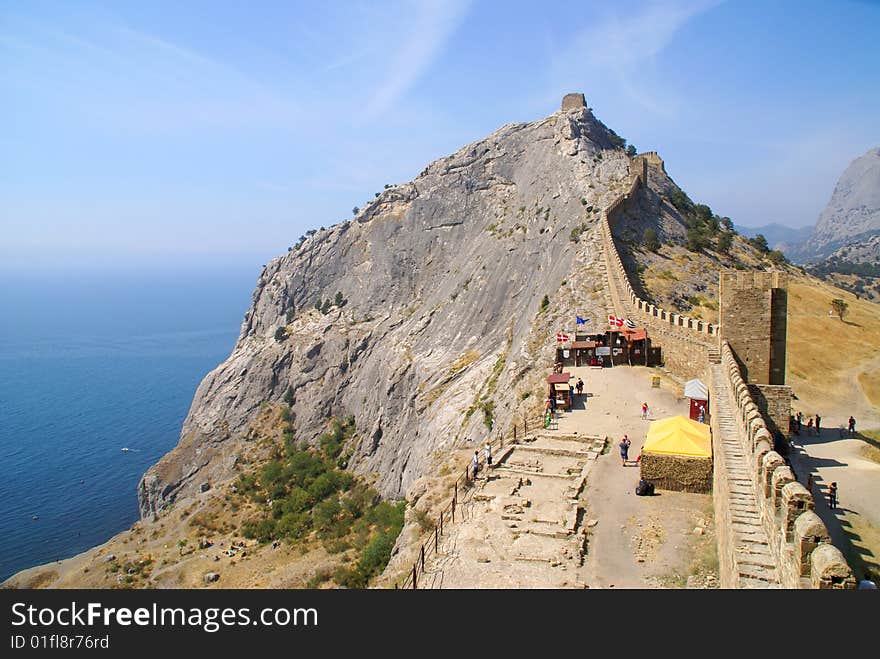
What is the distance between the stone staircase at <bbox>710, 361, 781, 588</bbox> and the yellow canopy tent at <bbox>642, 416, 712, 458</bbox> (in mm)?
628

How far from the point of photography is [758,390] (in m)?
23.0

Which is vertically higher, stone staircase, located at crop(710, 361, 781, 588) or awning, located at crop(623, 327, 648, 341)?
awning, located at crop(623, 327, 648, 341)

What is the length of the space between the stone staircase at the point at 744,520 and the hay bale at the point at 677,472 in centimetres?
98

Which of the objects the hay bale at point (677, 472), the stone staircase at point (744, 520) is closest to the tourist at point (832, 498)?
the stone staircase at point (744, 520)

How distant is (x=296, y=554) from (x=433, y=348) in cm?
2388

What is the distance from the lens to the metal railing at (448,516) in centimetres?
1418

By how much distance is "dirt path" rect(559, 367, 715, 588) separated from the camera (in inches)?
506

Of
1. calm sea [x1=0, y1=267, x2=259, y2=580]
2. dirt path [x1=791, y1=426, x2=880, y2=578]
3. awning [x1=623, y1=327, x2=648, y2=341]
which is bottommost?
calm sea [x1=0, y1=267, x2=259, y2=580]

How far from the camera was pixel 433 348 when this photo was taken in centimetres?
5938

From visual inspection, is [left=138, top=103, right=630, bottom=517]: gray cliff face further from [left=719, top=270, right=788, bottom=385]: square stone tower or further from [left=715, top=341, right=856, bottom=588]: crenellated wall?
[left=715, top=341, right=856, bottom=588]: crenellated wall

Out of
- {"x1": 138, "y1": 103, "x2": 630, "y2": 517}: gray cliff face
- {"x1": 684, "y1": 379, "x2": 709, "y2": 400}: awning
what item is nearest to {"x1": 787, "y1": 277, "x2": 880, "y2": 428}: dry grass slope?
{"x1": 138, "y1": 103, "x2": 630, "y2": 517}: gray cliff face
